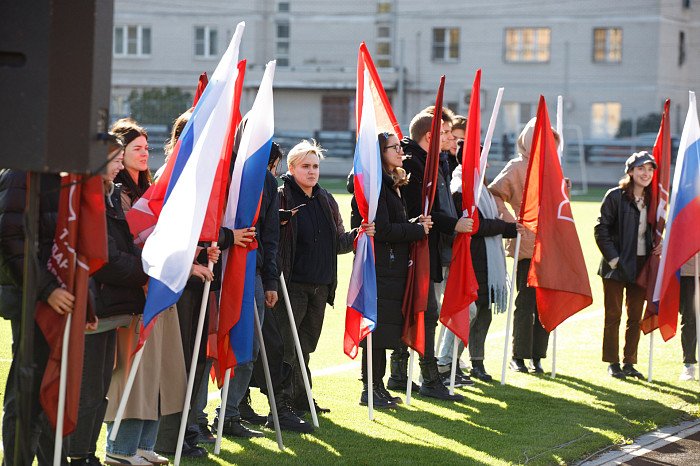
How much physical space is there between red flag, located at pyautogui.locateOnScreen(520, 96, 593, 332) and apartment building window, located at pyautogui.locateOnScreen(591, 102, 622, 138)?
41950 millimetres

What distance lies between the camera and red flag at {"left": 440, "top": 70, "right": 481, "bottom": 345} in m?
8.06

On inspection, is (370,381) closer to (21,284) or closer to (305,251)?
(305,251)

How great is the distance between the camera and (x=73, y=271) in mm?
4719

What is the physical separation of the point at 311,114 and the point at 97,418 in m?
46.7

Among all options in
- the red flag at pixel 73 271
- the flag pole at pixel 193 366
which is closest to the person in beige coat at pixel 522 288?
the flag pole at pixel 193 366

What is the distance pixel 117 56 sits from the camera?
177ft

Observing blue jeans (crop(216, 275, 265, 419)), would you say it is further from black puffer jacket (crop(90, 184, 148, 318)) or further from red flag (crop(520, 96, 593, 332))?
red flag (crop(520, 96, 593, 332))

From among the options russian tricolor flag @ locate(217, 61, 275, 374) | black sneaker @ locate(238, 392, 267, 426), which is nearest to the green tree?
black sneaker @ locate(238, 392, 267, 426)

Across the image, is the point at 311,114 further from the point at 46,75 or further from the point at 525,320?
the point at 46,75

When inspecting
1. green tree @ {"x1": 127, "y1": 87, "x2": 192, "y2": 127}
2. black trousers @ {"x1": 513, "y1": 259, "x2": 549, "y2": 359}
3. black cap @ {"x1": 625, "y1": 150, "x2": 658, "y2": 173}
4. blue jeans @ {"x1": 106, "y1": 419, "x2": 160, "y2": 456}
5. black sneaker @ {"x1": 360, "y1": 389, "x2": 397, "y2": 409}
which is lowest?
black sneaker @ {"x1": 360, "y1": 389, "x2": 397, "y2": 409}

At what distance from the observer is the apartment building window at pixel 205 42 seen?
53.0m

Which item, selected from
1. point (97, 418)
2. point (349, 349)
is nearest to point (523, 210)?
point (349, 349)

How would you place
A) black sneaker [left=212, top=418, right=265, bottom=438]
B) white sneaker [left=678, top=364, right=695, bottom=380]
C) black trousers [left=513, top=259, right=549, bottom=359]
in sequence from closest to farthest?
1. black sneaker [left=212, top=418, right=265, bottom=438]
2. white sneaker [left=678, top=364, right=695, bottom=380]
3. black trousers [left=513, top=259, right=549, bottom=359]

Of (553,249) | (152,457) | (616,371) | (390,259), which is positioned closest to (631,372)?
(616,371)
